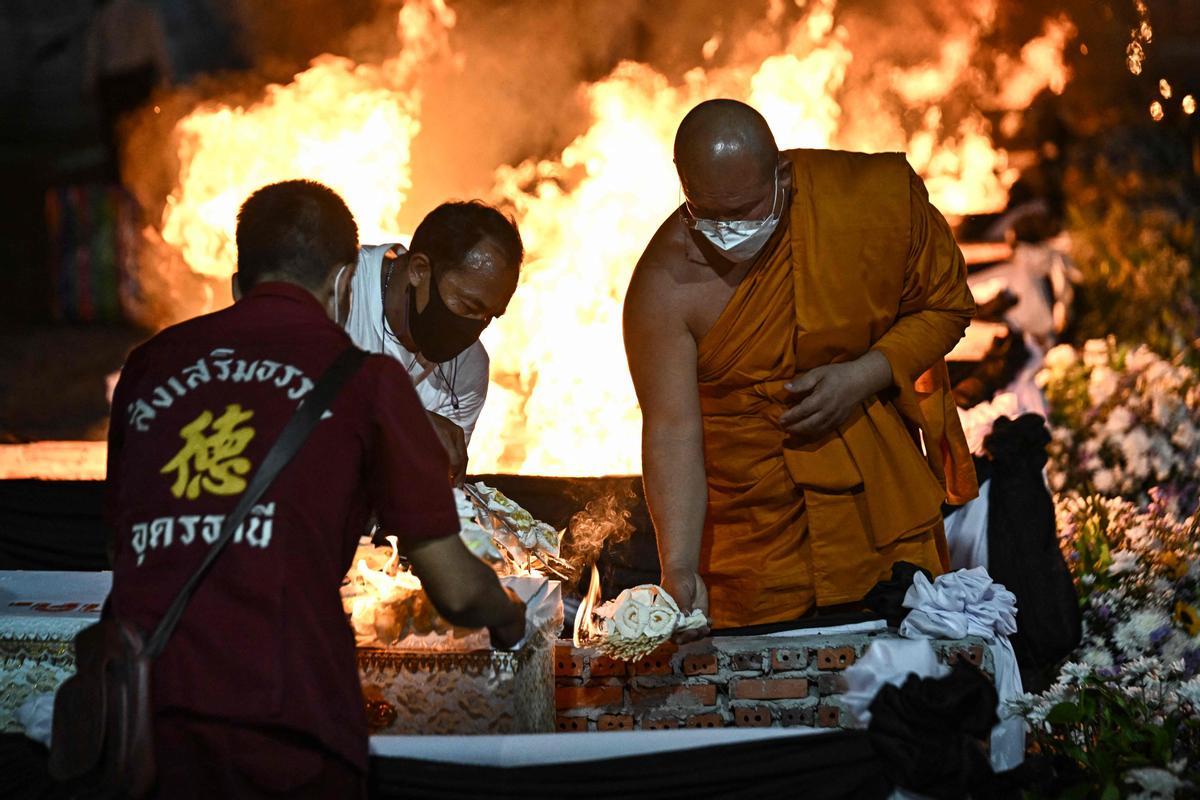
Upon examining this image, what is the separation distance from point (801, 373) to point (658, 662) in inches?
37.0

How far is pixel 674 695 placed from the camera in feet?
9.96

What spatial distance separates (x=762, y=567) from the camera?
11.6 feet

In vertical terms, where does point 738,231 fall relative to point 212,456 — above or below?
above

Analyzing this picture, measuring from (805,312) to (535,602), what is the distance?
3.62 ft

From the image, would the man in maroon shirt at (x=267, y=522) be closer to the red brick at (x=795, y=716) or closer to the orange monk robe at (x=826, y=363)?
the red brick at (x=795, y=716)

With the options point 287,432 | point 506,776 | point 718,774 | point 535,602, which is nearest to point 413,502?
point 287,432

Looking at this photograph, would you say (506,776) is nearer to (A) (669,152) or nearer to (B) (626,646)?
(B) (626,646)

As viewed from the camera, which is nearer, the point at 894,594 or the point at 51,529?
the point at 894,594

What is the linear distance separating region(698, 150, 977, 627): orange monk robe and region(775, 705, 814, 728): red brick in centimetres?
50

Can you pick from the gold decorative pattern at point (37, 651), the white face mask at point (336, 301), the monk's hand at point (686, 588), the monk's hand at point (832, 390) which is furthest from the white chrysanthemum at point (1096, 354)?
the gold decorative pattern at point (37, 651)

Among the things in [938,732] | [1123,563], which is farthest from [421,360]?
[1123,563]

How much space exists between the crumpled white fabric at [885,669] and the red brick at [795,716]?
675mm

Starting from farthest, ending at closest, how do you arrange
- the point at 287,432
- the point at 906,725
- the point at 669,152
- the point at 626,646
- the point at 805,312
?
the point at 669,152, the point at 805,312, the point at 626,646, the point at 906,725, the point at 287,432

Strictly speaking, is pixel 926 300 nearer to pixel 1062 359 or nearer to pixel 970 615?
pixel 970 615
